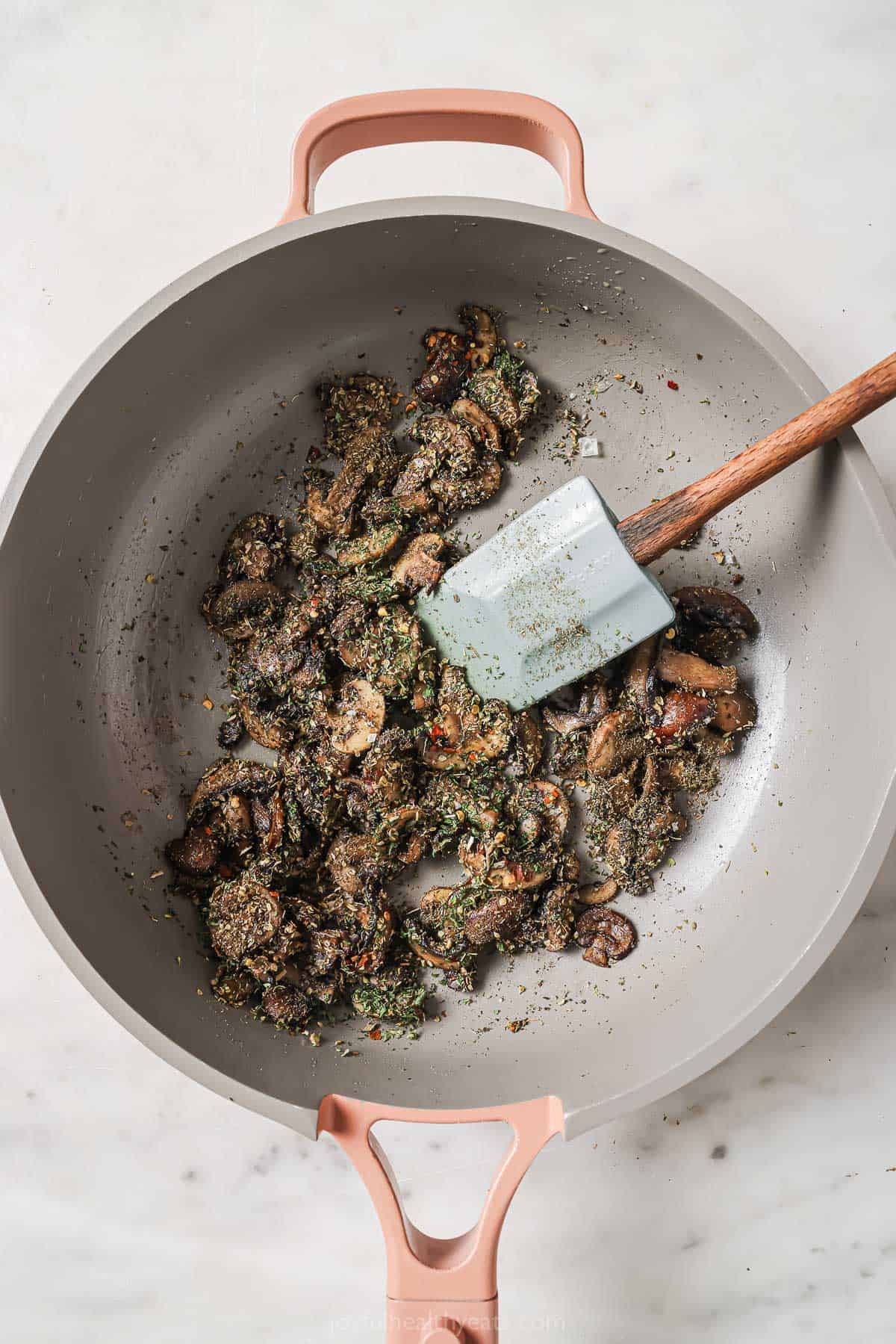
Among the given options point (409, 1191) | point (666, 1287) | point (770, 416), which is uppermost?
point (770, 416)

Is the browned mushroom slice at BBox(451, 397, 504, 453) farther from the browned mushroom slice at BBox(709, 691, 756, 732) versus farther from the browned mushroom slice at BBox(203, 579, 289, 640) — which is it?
the browned mushroom slice at BBox(709, 691, 756, 732)

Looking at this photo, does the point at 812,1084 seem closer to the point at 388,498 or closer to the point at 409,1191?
the point at 409,1191

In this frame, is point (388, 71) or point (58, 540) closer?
point (58, 540)

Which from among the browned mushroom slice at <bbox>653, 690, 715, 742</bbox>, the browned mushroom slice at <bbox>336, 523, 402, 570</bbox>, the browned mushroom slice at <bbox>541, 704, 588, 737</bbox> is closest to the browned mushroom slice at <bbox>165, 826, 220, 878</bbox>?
the browned mushroom slice at <bbox>336, 523, 402, 570</bbox>

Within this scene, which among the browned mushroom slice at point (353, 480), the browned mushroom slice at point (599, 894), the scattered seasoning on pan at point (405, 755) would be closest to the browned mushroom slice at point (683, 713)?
the scattered seasoning on pan at point (405, 755)

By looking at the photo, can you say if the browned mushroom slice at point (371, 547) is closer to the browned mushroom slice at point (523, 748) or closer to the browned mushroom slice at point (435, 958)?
the browned mushroom slice at point (523, 748)

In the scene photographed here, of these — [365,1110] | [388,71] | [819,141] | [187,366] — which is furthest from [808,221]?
[365,1110]

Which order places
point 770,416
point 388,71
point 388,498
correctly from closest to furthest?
point 770,416
point 388,498
point 388,71

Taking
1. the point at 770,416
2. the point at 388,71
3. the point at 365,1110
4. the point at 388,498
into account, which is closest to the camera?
the point at 365,1110
